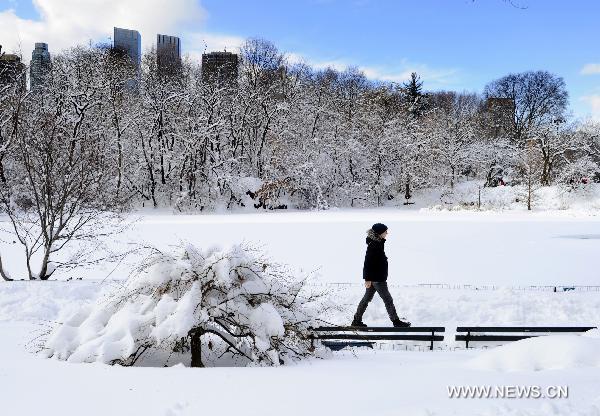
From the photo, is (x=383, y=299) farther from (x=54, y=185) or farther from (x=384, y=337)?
(x=54, y=185)

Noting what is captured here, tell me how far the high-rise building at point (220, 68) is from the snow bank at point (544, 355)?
150 ft

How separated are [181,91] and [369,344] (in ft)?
139

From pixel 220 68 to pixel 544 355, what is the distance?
49.7 metres

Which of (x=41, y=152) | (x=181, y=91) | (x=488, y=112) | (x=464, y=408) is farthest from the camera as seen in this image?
(x=488, y=112)

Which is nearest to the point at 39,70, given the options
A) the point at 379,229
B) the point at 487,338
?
the point at 379,229

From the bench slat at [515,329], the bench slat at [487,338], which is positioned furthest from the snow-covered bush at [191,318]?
the bench slat at [515,329]

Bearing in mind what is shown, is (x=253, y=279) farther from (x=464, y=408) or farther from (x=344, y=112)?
(x=344, y=112)

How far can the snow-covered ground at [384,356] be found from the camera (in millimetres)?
4605

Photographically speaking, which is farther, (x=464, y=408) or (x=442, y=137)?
(x=442, y=137)

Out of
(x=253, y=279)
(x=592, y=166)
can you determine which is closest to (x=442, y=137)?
(x=592, y=166)

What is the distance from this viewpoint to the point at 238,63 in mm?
53156

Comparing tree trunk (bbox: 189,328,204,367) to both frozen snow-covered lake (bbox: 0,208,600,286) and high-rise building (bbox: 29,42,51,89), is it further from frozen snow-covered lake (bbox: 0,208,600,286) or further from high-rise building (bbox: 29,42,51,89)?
high-rise building (bbox: 29,42,51,89)

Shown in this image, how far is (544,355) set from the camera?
5691 mm

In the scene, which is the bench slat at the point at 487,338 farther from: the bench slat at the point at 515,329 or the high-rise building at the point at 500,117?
the high-rise building at the point at 500,117
